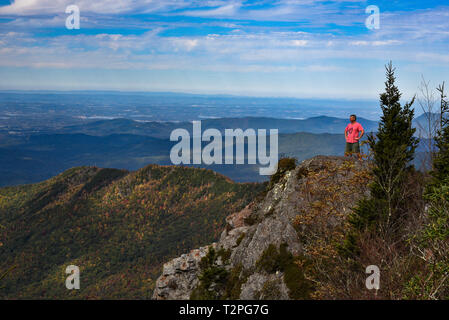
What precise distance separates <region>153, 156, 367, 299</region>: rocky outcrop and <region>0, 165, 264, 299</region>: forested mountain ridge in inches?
3227

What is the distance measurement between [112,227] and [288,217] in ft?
470

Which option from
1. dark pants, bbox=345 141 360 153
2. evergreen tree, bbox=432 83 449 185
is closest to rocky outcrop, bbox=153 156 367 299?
dark pants, bbox=345 141 360 153

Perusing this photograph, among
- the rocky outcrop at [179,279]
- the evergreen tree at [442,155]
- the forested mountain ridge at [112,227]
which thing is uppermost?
the evergreen tree at [442,155]

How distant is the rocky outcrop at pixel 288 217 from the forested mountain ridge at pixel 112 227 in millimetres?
81968

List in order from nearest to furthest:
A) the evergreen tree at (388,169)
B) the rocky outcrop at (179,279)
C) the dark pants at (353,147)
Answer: the evergreen tree at (388,169) < the dark pants at (353,147) < the rocky outcrop at (179,279)

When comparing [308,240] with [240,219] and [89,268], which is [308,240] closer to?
[240,219]

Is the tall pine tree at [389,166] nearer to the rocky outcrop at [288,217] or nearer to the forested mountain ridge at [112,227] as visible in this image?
the rocky outcrop at [288,217]

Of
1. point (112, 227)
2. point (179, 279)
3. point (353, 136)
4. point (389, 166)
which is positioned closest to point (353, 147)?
point (353, 136)

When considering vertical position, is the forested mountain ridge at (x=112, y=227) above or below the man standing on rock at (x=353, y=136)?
below

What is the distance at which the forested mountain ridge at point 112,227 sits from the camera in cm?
11875

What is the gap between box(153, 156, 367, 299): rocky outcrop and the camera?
1880cm

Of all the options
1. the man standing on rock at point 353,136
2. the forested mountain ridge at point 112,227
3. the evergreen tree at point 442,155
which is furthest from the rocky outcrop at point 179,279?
the forested mountain ridge at point 112,227

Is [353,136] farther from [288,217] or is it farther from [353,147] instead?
[288,217]
